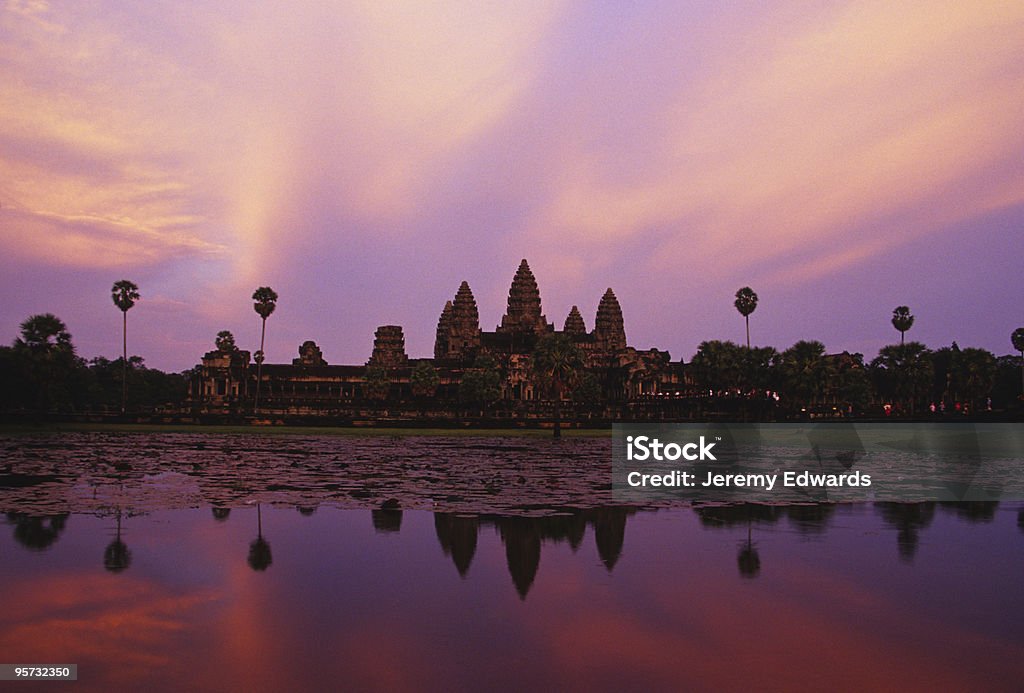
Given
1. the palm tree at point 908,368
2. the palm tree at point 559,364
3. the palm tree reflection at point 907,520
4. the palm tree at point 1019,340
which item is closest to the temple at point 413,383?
the palm tree at point 559,364

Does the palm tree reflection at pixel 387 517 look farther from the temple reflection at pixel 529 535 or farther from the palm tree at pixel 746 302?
the palm tree at pixel 746 302

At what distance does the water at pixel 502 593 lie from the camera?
8.91m

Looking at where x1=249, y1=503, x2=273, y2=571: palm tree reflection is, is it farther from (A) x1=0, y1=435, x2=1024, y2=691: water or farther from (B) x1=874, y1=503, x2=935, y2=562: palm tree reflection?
(B) x1=874, y1=503, x2=935, y2=562: palm tree reflection

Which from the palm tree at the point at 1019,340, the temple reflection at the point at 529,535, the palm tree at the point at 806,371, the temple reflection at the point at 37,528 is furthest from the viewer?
the palm tree at the point at 1019,340

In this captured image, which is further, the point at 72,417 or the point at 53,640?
the point at 72,417

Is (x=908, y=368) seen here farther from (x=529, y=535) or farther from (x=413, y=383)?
(x=529, y=535)

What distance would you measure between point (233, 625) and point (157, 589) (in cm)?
246

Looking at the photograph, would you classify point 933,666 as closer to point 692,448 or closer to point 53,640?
point 53,640

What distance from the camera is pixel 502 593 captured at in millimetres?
12180

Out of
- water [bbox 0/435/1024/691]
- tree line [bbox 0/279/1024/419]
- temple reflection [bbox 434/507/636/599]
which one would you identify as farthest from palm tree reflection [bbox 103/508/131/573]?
tree line [bbox 0/279/1024/419]

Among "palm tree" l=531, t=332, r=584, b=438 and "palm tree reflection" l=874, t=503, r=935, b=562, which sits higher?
"palm tree" l=531, t=332, r=584, b=438

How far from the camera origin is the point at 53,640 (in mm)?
9625

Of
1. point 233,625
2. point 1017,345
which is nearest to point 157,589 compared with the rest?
point 233,625

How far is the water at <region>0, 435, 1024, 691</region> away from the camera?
29.2ft
